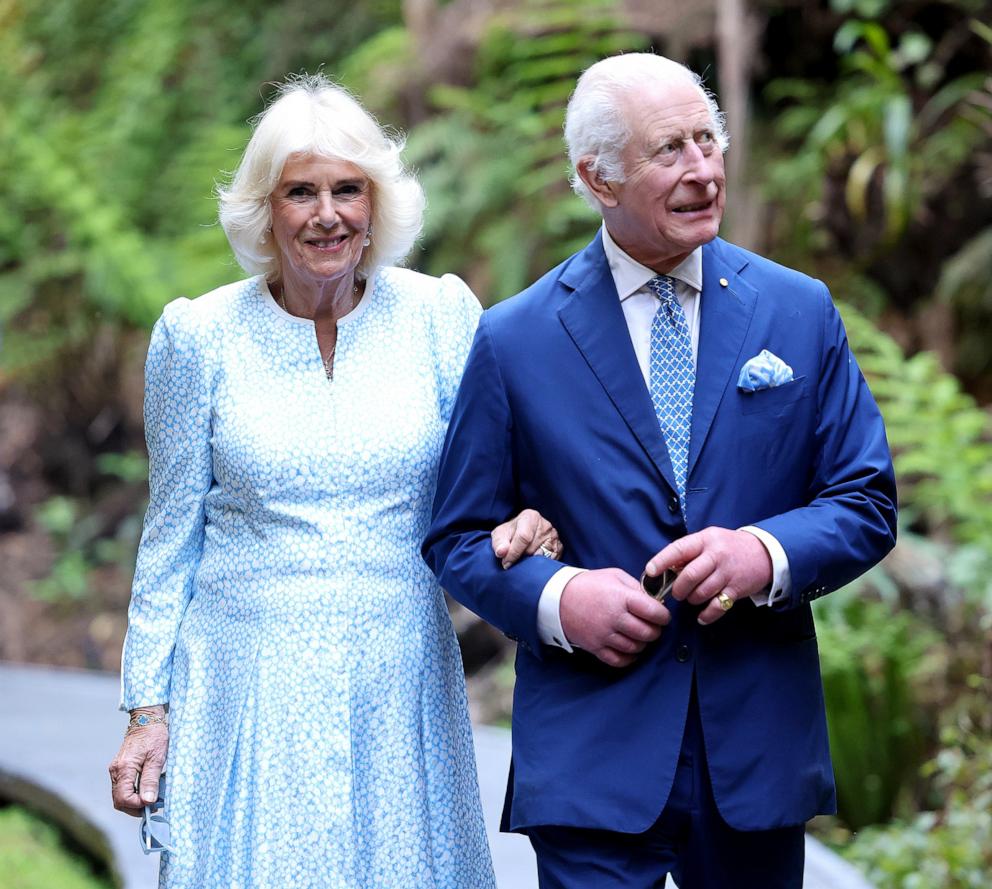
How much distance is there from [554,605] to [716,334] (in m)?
0.54

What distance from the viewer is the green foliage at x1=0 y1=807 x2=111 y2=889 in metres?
5.64

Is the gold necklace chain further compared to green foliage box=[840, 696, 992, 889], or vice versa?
green foliage box=[840, 696, 992, 889]

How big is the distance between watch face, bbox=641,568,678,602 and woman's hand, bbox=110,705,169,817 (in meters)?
1.11

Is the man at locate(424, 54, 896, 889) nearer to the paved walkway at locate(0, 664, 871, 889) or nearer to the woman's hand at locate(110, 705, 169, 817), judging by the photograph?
the woman's hand at locate(110, 705, 169, 817)

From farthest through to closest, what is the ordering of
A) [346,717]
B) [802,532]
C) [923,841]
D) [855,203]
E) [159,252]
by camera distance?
[159,252], [855,203], [923,841], [346,717], [802,532]

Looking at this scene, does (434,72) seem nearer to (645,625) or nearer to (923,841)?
(923,841)

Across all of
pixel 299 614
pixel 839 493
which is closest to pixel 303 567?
pixel 299 614

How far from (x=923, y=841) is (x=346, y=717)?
2.69m

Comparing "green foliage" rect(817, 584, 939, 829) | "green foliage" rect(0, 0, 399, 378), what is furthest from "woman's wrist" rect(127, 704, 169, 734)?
"green foliage" rect(0, 0, 399, 378)

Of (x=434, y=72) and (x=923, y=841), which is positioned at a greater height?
(x=434, y=72)

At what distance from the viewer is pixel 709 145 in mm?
2756

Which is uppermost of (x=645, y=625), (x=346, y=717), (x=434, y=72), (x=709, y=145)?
(x=434, y=72)

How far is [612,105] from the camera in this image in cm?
279

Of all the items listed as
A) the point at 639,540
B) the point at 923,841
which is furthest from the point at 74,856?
the point at 639,540
